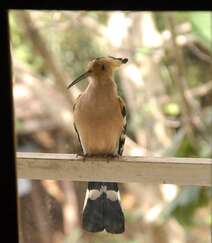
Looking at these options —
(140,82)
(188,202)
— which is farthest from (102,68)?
(140,82)

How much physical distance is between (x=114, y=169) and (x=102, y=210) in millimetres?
380

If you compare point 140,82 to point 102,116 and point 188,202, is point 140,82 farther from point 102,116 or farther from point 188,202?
point 102,116

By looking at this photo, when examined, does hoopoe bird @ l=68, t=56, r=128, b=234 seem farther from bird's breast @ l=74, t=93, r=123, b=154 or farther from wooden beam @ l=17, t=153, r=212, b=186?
wooden beam @ l=17, t=153, r=212, b=186

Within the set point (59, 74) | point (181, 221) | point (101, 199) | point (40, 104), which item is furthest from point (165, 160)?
point (40, 104)

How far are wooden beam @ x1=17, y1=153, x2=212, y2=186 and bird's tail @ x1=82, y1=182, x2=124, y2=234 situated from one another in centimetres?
10

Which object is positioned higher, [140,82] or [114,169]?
[140,82]

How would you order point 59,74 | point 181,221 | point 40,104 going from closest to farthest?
1. point 181,221
2. point 59,74
3. point 40,104

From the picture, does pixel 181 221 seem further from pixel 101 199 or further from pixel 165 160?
pixel 165 160

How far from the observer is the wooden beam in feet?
3.74

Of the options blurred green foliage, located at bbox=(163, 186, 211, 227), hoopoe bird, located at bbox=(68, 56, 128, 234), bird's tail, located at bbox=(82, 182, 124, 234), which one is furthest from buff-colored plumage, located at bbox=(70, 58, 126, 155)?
blurred green foliage, located at bbox=(163, 186, 211, 227)

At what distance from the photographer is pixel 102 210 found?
1538 mm

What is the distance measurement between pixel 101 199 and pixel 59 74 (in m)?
1.46

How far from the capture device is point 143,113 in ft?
10.2

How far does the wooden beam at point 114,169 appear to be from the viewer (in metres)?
1.14
